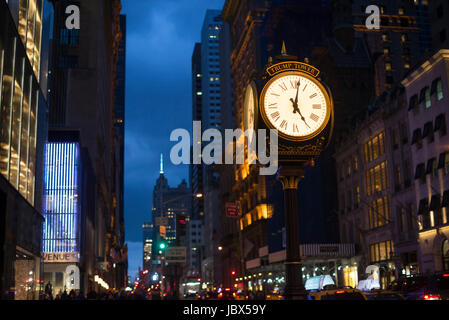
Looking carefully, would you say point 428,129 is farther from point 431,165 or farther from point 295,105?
point 295,105

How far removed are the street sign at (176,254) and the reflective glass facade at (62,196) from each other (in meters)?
32.9

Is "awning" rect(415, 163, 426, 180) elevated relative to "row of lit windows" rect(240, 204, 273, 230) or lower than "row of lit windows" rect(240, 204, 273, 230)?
lower

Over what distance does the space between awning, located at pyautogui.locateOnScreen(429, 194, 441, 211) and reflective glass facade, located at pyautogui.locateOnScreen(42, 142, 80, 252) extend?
1428 inches

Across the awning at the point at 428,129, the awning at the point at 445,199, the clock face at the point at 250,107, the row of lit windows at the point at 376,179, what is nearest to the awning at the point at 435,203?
the awning at the point at 445,199

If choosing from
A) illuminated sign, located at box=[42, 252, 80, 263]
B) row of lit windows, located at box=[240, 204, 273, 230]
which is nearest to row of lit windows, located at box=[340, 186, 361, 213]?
row of lit windows, located at box=[240, 204, 273, 230]

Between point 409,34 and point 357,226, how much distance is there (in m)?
40.5

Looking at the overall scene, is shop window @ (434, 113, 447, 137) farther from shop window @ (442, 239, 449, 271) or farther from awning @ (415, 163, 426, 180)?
shop window @ (442, 239, 449, 271)

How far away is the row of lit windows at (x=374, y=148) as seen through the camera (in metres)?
58.9

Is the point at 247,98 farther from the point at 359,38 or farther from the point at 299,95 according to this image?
the point at 359,38

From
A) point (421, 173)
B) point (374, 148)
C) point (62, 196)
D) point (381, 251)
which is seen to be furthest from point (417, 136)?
point (62, 196)

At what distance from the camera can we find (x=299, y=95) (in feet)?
45.6

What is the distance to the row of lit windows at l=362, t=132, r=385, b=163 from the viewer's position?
193ft

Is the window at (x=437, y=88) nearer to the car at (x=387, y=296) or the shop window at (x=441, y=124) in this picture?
the shop window at (x=441, y=124)

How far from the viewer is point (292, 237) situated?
512 inches
